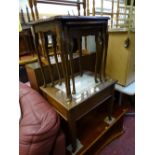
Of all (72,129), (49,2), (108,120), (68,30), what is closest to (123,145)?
(108,120)

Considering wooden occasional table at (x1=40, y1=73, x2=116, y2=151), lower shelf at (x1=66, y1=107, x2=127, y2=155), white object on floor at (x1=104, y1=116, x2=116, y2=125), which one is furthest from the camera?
white object on floor at (x1=104, y1=116, x2=116, y2=125)

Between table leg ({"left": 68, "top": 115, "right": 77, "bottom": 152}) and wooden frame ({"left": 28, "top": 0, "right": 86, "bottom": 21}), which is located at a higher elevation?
wooden frame ({"left": 28, "top": 0, "right": 86, "bottom": 21})

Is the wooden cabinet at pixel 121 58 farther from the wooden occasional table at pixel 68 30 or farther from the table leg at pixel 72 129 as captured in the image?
the table leg at pixel 72 129

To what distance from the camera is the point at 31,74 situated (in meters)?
0.92

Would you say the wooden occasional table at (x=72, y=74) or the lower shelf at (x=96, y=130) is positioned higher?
the wooden occasional table at (x=72, y=74)

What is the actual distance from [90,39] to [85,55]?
0.19 meters

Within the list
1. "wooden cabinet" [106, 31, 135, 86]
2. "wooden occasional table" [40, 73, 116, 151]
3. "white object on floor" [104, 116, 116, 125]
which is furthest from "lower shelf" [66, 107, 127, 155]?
"wooden cabinet" [106, 31, 135, 86]

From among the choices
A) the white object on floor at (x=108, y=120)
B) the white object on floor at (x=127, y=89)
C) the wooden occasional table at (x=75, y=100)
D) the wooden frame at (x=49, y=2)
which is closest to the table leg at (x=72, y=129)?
the wooden occasional table at (x=75, y=100)

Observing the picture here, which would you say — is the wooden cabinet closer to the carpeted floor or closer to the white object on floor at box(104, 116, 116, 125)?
the white object on floor at box(104, 116, 116, 125)

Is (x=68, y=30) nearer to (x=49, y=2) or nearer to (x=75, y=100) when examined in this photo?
(x=75, y=100)

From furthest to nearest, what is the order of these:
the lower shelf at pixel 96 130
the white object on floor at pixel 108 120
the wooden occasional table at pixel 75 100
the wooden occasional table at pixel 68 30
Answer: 1. the white object on floor at pixel 108 120
2. the lower shelf at pixel 96 130
3. the wooden occasional table at pixel 75 100
4. the wooden occasional table at pixel 68 30
